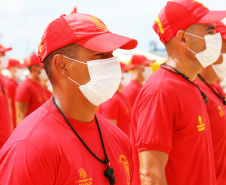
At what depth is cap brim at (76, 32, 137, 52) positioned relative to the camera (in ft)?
6.85

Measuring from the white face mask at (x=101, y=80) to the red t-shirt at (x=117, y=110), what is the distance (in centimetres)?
473

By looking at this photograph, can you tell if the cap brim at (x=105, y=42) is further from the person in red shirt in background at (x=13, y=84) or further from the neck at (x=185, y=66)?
the person in red shirt in background at (x=13, y=84)

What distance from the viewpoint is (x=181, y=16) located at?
3.42 meters

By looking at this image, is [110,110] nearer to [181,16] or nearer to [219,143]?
[219,143]

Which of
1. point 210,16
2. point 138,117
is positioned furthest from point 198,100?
point 210,16

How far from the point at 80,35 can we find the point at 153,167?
3.93 feet

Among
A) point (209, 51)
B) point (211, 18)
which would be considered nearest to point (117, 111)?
point (209, 51)

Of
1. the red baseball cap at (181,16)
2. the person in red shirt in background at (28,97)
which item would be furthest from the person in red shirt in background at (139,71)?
the red baseball cap at (181,16)

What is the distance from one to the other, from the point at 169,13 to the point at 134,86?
5920 mm

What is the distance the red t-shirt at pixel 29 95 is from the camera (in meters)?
7.77

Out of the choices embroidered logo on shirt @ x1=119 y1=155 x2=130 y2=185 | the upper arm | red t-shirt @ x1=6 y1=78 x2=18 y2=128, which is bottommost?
red t-shirt @ x1=6 y1=78 x2=18 y2=128

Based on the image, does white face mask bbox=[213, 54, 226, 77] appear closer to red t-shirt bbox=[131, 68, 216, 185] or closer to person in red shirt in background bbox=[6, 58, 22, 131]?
red t-shirt bbox=[131, 68, 216, 185]

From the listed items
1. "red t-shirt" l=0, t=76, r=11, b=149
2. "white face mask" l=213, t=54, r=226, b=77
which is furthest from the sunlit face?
"red t-shirt" l=0, t=76, r=11, b=149

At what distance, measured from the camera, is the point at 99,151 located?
215cm
